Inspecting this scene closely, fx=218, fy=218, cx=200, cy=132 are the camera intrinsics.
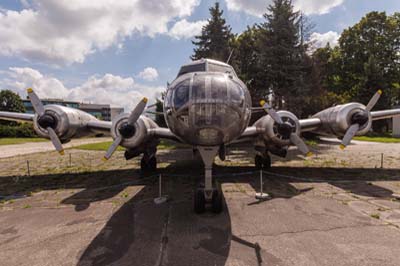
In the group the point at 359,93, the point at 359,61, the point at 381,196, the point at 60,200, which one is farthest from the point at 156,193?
the point at 359,61

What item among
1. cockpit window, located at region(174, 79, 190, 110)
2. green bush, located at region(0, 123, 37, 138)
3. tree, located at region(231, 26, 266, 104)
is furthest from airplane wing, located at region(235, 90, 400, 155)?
green bush, located at region(0, 123, 37, 138)

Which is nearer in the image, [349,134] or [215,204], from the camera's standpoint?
[215,204]

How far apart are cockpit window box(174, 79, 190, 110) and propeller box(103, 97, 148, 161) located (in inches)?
96.8

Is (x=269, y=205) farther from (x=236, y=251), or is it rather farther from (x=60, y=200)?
(x=60, y=200)

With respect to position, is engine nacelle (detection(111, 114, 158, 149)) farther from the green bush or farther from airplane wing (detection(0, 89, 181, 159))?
the green bush

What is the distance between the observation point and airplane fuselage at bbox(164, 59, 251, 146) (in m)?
4.55

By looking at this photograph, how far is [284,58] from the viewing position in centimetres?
2125

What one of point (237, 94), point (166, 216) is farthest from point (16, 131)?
point (237, 94)

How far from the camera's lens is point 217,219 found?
518cm

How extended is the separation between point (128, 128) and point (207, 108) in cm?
427

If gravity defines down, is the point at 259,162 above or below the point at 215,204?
above

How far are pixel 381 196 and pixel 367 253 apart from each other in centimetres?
413

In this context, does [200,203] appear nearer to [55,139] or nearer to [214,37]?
[55,139]

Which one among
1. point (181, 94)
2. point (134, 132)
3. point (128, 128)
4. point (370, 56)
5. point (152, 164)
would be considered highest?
point (370, 56)
